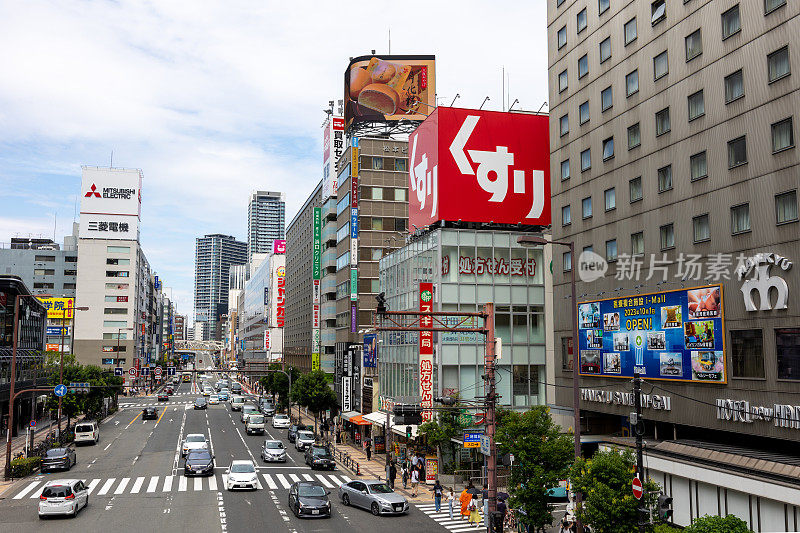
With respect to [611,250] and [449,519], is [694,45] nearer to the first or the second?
[611,250]

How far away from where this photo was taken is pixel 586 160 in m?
44.0

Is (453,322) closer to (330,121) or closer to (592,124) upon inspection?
(592,124)

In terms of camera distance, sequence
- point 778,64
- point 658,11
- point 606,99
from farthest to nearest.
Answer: point 606,99 → point 658,11 → point 778,64

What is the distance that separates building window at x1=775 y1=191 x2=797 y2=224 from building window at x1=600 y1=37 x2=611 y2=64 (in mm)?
16608

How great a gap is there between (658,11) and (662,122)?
246 inches

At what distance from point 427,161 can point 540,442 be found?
32537 millimetres

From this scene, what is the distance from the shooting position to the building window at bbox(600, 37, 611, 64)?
4156 cm

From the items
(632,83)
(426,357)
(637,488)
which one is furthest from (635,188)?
(637,488)

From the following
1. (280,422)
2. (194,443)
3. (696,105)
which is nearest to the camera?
(696,105)

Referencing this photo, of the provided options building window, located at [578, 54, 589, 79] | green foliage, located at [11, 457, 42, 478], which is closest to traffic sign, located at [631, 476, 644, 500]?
building window, located at [578, 54, 589, 79]

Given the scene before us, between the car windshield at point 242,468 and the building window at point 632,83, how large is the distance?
32.2 metres

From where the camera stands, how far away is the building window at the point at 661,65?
3609 centimetres

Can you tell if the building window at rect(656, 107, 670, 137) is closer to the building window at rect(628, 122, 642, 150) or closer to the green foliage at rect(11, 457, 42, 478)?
the building window at rect(628, 122, 642, 150)

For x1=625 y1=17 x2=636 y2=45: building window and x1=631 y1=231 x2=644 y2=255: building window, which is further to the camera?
x1=625 y1=17 x2=636 y2=45: building window
